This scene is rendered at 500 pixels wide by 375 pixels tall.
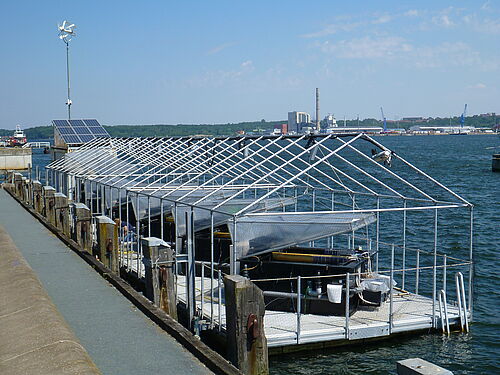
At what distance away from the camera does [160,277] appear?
1316 centimetres

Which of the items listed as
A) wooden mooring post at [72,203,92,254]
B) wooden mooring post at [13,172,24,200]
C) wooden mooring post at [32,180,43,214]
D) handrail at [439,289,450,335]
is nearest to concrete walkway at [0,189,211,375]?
wooden mooring post at [72,203,92,254]

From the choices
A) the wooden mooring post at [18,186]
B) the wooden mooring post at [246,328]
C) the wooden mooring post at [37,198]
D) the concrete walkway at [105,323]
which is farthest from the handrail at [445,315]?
the wooden mooring post at [18,186]

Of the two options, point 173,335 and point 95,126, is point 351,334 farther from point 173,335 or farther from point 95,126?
point 95,126

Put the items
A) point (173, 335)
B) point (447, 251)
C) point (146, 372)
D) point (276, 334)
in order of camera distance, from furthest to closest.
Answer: point (447, 251) < point (276, 334) < point (173, 335) < point (146, 372)

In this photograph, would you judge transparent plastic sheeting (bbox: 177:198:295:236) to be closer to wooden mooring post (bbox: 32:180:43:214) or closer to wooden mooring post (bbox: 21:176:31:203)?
wooden mooring post (bbox: 32:180:43:214)

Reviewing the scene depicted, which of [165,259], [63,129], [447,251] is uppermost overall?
[63,129]

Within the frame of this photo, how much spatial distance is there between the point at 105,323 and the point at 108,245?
5345 millimetres

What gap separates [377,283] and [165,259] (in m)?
5.84

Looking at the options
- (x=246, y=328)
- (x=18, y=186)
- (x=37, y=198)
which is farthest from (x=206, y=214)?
(x=18, y=186)

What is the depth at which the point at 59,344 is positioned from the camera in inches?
301

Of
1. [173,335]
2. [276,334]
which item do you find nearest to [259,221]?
[276,334]

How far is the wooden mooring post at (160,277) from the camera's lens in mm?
13078

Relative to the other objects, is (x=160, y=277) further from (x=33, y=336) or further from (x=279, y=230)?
(x=33, y=336)

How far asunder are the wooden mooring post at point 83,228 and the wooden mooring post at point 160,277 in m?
4.61
